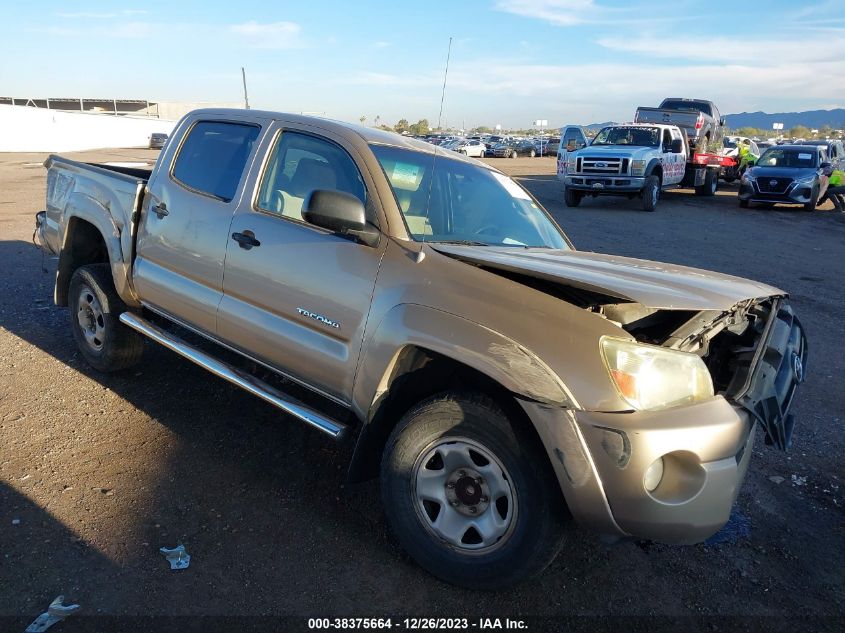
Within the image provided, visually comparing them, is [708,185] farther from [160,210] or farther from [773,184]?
[160,210]

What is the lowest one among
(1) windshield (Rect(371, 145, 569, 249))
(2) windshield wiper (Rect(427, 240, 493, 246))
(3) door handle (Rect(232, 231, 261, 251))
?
(3) door handle (Rect(232, 231, 261, 251))

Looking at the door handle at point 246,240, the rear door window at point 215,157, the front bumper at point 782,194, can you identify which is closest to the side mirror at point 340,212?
the door handle at point 246,240

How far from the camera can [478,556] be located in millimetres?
2641

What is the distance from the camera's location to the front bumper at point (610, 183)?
16797 millimetres

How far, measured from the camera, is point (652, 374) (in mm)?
2371

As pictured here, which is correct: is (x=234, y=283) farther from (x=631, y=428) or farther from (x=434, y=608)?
(x=631, y=428)

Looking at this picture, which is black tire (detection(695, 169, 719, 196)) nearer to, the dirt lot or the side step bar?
the dirt lot

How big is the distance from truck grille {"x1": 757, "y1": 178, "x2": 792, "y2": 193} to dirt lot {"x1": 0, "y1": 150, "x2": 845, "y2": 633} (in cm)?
1548

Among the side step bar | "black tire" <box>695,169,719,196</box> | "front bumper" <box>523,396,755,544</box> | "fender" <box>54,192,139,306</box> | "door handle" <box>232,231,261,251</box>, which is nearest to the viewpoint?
"front bumper" <box>523,396,755,544</box>

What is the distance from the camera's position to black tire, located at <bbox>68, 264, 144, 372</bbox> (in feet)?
14.9

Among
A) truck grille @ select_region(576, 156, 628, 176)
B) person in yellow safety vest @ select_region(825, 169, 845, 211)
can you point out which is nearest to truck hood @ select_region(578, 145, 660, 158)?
truck grille @ select_region(576, 156, 628, 176)

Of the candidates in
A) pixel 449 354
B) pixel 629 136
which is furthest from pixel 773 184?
pixel 449 354

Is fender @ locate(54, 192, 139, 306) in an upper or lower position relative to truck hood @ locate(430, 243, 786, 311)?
lower

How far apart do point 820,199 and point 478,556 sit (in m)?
20.8
